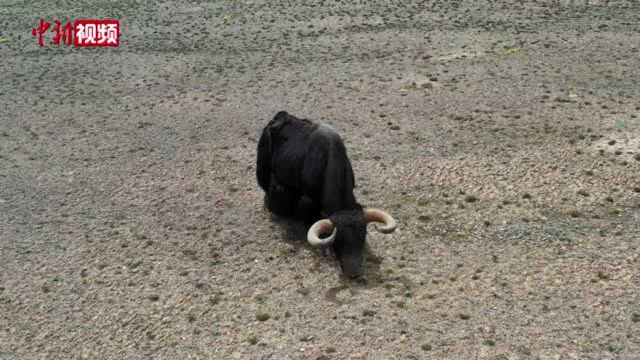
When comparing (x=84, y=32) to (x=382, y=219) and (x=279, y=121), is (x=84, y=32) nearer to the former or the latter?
(x=279, y=121)

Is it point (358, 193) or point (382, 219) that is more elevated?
point (382, 219)

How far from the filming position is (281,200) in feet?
31.0

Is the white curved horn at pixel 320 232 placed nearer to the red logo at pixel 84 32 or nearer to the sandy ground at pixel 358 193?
the sandy ground at pixel 358 193

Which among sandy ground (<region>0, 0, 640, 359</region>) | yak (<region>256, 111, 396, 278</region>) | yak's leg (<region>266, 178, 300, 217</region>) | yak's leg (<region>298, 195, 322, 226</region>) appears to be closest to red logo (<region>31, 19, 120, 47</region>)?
sandy ground (<region>0, 0, 640, 359</region>)

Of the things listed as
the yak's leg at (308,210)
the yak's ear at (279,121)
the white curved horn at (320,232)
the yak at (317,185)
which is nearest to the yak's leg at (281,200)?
the yak at (317,185)

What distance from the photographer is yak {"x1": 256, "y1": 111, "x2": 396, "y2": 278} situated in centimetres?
815

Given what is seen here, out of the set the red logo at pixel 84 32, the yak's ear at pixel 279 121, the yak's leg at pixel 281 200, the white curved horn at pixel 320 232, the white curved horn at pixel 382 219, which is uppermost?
the yak's ear at pixel 279 121

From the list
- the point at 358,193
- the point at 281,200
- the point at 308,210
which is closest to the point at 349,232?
the point at 308,210

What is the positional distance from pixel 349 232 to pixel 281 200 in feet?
5.41

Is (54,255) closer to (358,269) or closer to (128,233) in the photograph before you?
(128,233)

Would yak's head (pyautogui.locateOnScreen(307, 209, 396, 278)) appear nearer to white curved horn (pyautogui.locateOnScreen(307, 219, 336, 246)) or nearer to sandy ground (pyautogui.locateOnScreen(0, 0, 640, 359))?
white curved horn (pyautogui.locateOnScreen(307, 219, 336, 246))

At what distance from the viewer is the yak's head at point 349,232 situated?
8.05 m

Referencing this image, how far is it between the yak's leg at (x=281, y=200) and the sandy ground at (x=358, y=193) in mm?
243

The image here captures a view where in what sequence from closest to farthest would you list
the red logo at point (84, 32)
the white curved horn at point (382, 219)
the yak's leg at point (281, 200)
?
the white curved horn at point (382, 219) → the yak's leg at point (281, 200) → the red logo at point (84, 32)
